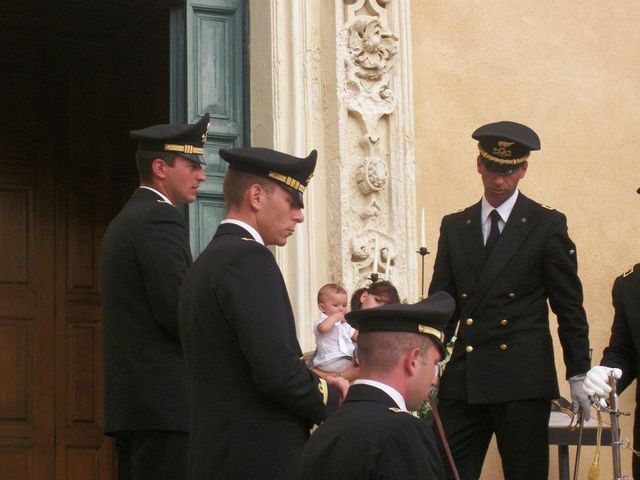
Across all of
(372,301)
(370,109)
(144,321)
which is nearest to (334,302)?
(372,301)

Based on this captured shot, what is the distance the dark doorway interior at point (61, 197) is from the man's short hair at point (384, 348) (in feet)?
23.1

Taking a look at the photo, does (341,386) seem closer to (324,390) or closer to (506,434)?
(324,390)

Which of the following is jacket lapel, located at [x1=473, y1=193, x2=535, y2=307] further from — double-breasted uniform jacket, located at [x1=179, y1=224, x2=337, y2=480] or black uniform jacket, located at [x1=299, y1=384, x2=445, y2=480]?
black uniform jacket, located at [x1=299, y1=384, x2=445, y2=480]

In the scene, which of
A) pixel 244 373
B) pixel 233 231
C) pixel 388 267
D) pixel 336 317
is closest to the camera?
pixel 244 373

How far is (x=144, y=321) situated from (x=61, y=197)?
19.4 feet

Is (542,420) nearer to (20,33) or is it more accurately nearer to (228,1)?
(228,1)

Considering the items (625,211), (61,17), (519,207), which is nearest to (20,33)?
(61,17)

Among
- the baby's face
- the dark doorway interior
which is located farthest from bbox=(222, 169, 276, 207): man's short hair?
the dark doorway interior

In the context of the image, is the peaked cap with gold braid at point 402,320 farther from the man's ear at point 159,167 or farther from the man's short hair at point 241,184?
the man's ear at point 159,167

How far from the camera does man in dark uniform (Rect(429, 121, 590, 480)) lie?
7.25 meters

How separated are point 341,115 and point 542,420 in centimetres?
286

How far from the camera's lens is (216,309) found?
5793 millimetres

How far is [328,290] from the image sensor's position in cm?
891

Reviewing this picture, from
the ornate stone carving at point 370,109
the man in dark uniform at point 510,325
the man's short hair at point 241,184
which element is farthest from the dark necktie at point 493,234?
the ornate stone carving at point 370,109
